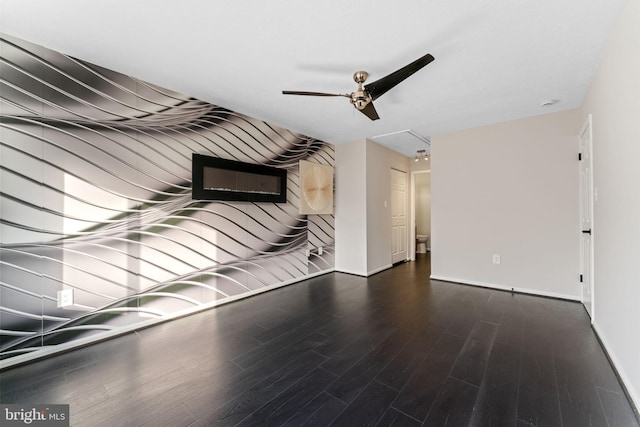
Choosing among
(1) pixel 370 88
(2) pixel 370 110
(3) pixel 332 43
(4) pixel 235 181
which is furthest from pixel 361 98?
(4) pixel 235 181

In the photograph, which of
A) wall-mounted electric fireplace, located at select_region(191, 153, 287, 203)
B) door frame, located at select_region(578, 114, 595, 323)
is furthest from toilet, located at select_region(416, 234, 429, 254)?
wall-mounted electric fireplace, located at select_region(191, 153, 287, 203)

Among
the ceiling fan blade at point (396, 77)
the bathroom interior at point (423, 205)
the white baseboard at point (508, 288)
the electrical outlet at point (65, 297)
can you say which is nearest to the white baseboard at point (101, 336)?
the electrical outlet at point (65, 297)

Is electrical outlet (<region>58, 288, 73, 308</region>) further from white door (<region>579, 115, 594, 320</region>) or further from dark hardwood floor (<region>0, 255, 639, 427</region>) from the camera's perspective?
white door (<region>579, 115, 594, 320</region>)

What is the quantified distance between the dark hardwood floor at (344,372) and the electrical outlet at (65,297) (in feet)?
1.32

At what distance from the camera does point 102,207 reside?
2307mm

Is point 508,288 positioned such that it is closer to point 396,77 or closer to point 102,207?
point 396,77

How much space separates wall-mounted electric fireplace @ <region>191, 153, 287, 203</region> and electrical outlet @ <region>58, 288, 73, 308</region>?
1.32 meters

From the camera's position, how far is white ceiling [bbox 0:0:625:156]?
1659 mm

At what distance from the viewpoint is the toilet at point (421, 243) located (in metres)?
6.62

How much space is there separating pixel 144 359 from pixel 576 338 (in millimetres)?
3655

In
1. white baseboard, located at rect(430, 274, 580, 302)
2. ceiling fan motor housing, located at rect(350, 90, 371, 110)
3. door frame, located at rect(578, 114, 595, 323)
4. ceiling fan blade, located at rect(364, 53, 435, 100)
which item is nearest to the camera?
ceiling fan blade, located at rect(364, 53, 435, 100)

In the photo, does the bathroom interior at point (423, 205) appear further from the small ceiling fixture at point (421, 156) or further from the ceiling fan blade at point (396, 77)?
the ceiling fan blade at point (396, 77)

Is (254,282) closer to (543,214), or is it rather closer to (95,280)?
(95,280)

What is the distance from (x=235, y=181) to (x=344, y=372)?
2.48 metres
